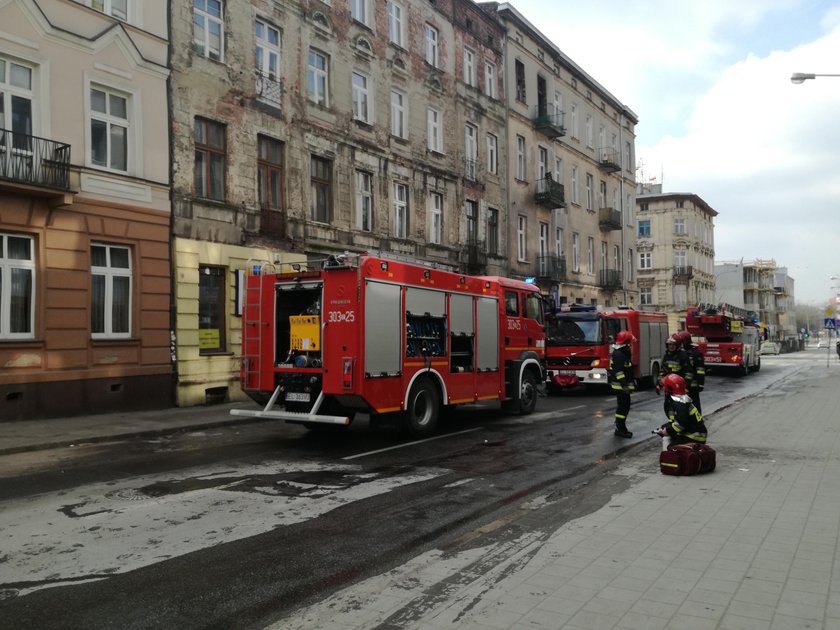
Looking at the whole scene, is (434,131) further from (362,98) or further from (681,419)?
(681,419)

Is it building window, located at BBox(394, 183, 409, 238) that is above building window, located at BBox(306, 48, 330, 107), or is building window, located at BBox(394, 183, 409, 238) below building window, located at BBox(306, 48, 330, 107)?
below

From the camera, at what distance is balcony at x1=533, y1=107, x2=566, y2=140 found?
34.6 m

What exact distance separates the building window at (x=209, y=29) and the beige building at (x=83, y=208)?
3.92 feet

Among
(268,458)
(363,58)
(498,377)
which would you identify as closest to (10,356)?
(268,458)

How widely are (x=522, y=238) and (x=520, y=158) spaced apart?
12.9 feet

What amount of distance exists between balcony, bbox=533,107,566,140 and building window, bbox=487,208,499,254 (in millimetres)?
6295

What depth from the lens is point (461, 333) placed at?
1275cm

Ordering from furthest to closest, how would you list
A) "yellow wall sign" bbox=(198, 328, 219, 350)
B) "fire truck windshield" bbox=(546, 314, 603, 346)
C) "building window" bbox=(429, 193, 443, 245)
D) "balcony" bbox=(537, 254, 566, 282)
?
"balcony" bbox=(537, 254, 566, 282) < "building window" bbox=(429, 193, 443, 245) < "fire truck windshield" bbox=(546, 314, 603, 346) < "yellow wall sign" bbox=(198, 328, 219, 350)

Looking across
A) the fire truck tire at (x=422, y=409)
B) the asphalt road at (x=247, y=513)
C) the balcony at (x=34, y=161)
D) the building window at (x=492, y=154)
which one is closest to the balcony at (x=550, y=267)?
the building window at (x=492, y=154)

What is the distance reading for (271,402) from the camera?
35.9 feet

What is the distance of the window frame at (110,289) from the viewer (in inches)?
595

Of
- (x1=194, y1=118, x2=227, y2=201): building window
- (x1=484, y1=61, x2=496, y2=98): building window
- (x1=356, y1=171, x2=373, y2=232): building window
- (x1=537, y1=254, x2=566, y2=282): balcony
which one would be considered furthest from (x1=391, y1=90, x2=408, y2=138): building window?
(x1=537, y1=254, x2=566, y2=282): balcony

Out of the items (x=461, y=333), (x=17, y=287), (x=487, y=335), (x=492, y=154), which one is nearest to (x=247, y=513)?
(x=461, y=333)

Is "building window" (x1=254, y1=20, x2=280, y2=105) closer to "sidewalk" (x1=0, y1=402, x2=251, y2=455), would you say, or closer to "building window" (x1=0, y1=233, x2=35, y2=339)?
"building window" (x1=0, y1=233, x2=35, y2=339)
